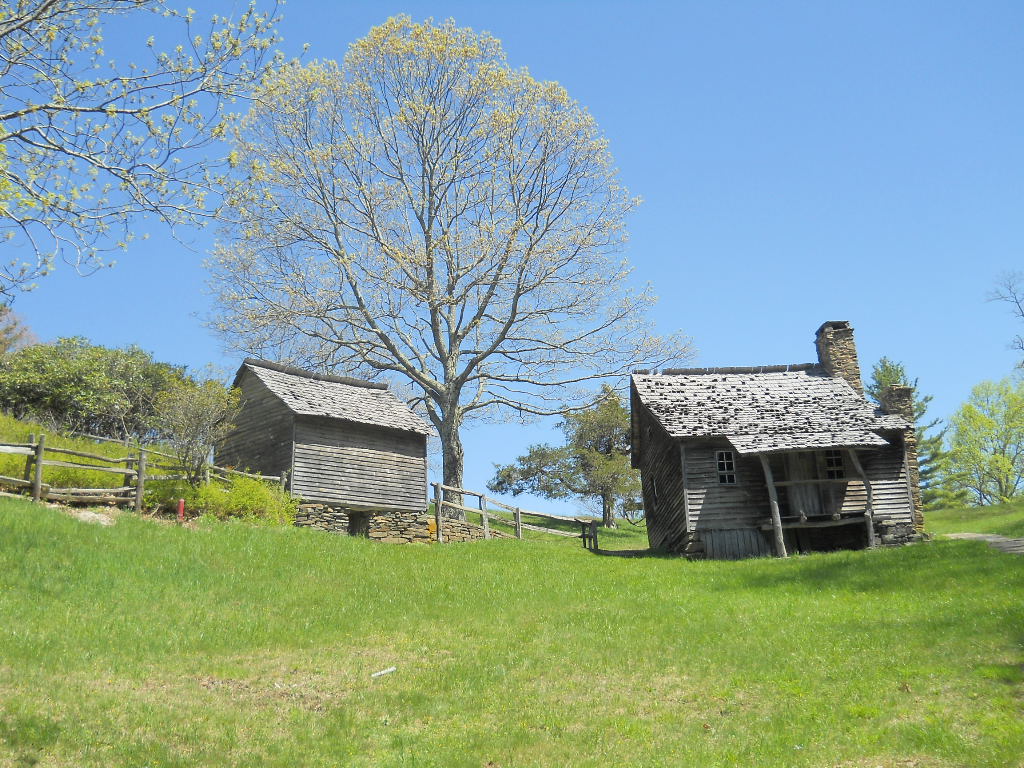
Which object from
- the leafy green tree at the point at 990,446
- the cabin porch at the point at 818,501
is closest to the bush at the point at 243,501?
the cabin porch at the point at 818,501

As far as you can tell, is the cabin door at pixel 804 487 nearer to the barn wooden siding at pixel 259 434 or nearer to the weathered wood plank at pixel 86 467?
the barn wooden siding at pixel 259 434

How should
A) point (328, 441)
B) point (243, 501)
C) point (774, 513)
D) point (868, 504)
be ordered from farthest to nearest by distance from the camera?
point (328, 441) → point (868, 504) → point (774, 513) → point (243, 501)

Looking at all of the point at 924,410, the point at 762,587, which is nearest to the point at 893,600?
the point at 762,587

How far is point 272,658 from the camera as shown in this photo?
51.2ft

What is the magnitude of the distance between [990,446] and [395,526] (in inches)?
1798

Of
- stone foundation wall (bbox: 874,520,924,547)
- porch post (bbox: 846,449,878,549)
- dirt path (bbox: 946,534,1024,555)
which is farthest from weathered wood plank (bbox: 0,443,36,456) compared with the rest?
dirt path (bbox: 946,534,1024,555)

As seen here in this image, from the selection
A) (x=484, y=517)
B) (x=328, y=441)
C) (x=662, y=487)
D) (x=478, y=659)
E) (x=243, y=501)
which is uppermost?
(x=328, y=441)

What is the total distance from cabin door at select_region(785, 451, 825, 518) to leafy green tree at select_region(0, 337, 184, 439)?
82.6 ft

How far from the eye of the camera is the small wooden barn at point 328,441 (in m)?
31.8

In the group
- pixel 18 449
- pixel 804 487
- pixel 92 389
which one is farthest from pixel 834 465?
pixel 92 389

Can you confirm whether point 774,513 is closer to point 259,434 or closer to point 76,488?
point 259,434

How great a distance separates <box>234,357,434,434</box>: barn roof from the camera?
32406 millimetres

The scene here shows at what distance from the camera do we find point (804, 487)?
99.2 ft

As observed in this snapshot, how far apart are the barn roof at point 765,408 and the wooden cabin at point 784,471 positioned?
0.06 meters
